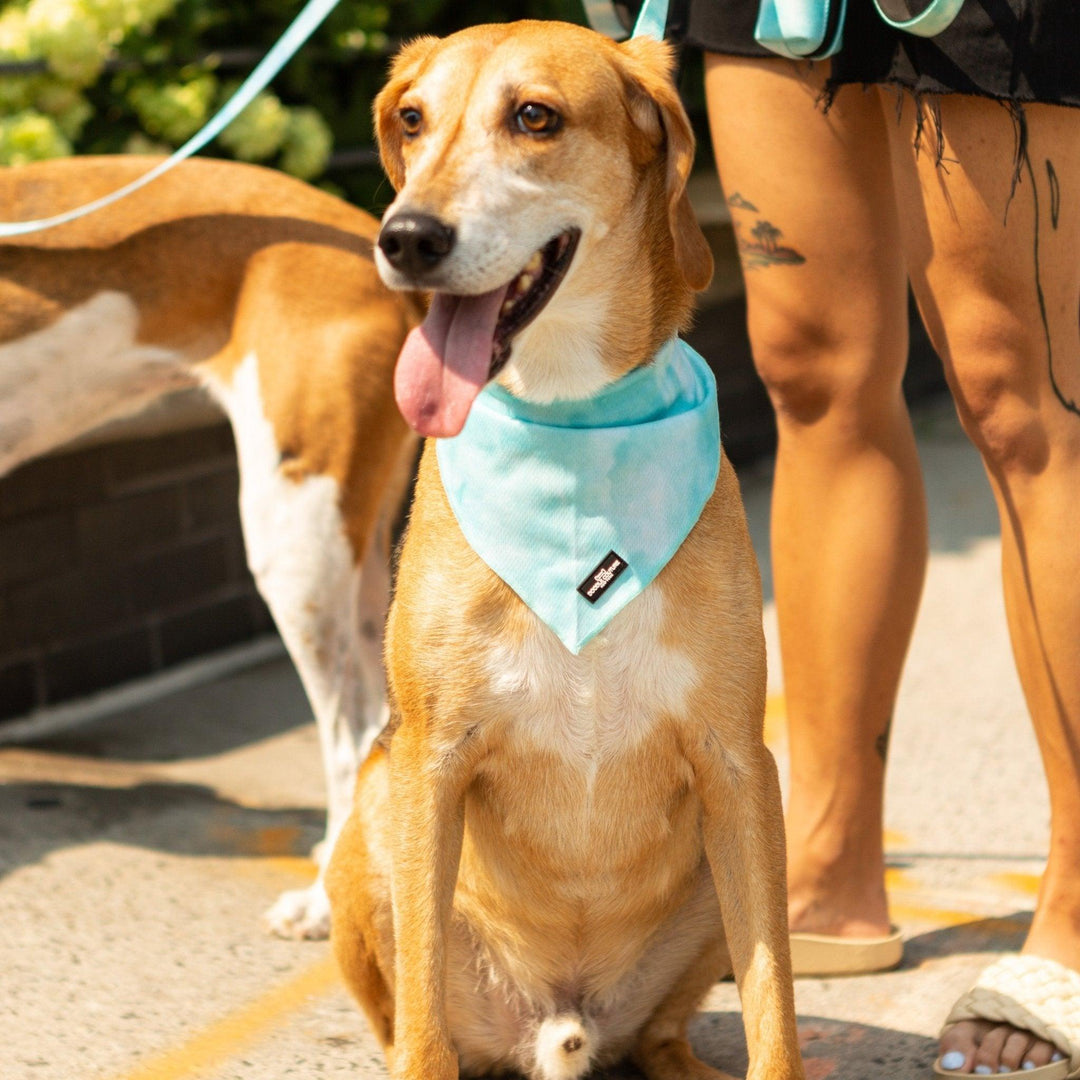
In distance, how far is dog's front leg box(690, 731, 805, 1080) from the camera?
2.21m

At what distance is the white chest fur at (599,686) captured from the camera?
2.21 meters

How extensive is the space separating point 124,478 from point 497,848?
289 centimetres

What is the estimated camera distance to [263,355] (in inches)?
140

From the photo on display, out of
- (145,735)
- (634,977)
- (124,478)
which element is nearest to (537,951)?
(634,977)

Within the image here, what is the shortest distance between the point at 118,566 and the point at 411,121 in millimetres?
2879

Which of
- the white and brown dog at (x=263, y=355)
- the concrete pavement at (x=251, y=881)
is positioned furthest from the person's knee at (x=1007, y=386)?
the white and brown dog at (x=263, y=355)

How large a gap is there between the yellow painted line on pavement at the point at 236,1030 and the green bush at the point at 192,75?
2.76 meters

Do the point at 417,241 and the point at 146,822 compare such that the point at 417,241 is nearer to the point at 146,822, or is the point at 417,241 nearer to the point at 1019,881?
the point at 1019,881

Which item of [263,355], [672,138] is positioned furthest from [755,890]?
[263,355]

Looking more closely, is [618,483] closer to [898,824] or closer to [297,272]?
[297,272]

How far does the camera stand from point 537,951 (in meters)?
2.41

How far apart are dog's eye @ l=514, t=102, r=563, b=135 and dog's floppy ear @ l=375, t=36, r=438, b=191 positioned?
273mm

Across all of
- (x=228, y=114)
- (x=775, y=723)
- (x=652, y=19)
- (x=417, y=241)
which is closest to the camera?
(x=417, y=241)

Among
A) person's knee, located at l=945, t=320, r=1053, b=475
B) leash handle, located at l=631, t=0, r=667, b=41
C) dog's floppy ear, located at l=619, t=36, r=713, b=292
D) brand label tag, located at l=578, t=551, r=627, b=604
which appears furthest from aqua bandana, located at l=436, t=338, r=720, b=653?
leash handle, located at l=631, t=0, r=667, b=41
